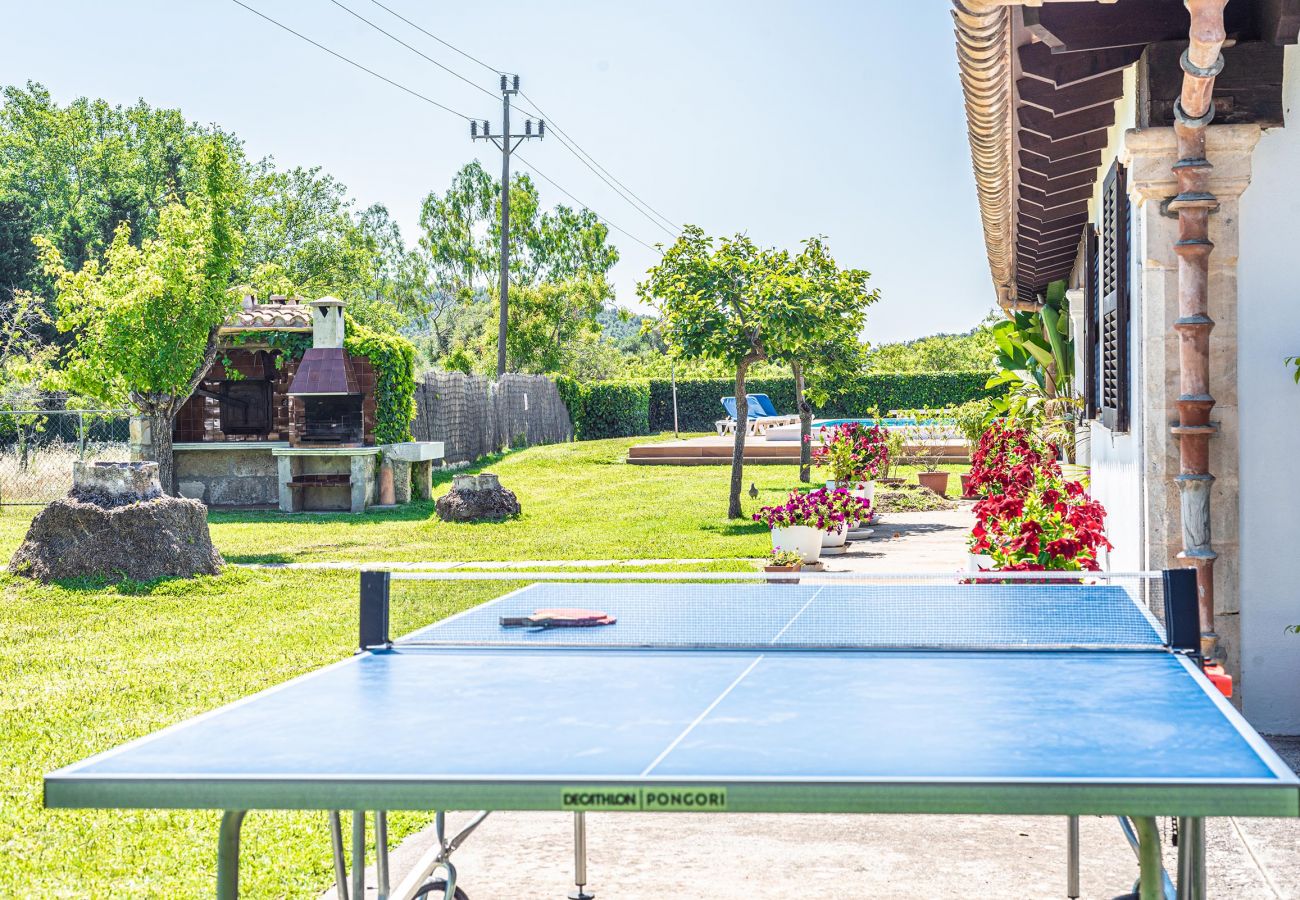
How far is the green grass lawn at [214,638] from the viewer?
4.95 metres

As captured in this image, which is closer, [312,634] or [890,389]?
[312,634]

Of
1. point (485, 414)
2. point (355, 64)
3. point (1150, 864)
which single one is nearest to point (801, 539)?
point (1150, 864)

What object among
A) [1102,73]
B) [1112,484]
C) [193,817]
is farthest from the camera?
[1112,484]

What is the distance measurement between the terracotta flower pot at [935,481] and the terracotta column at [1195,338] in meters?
15.8

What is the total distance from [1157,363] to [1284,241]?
773 millimetres

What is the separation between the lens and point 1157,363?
596 centimetres

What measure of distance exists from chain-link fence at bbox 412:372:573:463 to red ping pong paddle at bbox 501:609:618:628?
66.0 feet

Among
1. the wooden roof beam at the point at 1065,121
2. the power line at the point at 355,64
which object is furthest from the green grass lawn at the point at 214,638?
the power line at the point at 355,64

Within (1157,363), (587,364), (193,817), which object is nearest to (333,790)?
(193,817)

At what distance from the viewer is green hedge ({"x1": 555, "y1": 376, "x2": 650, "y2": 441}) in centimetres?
3991

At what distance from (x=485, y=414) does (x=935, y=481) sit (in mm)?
12013

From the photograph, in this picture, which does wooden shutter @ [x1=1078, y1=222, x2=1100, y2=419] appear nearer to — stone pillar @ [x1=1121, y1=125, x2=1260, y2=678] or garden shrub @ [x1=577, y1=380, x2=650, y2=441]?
stone pillar @ [x1=1121, y1=125, x2=1260, y2=678]

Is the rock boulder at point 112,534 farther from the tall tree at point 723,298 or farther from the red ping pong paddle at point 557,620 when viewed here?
the red ping pong paddle at point 557,620

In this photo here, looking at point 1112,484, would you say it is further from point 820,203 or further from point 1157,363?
point 820,203
